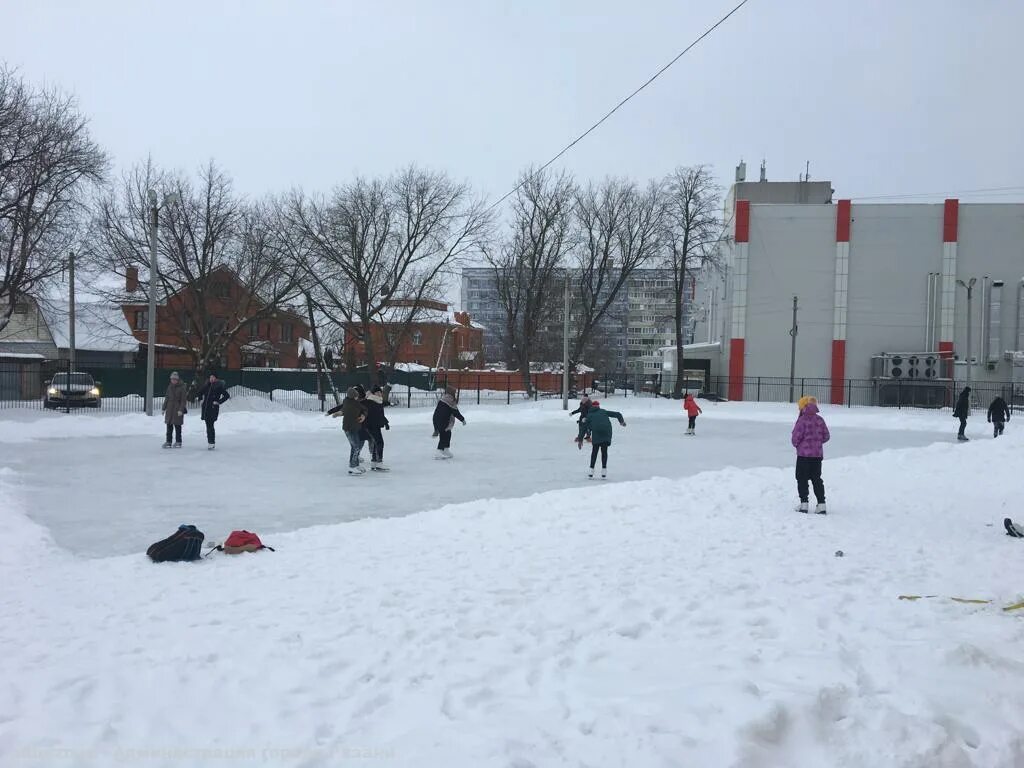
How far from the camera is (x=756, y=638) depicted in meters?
5.24

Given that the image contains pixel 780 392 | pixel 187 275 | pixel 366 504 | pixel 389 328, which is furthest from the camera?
pixel 780 392

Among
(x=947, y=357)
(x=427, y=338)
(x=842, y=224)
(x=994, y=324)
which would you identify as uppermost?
(x=842, y=224)

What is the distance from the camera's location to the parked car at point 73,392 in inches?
1238

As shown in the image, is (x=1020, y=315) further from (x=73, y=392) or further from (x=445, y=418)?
(x=73, y=392)

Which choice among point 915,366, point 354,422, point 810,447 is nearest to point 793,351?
point 915,366

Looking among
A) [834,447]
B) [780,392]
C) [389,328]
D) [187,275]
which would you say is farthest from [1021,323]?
[187,275]

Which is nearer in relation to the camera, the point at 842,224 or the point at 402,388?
the point at 842,224

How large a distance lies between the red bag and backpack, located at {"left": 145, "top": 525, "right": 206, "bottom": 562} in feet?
1.02

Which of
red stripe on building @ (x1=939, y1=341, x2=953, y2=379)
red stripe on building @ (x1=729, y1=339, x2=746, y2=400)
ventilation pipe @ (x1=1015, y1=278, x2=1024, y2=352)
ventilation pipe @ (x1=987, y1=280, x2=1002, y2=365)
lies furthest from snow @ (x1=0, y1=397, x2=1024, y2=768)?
ventilation pipe @ (x1=1015, y1=278, x2=1024, y2=352)

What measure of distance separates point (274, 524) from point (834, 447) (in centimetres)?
1759

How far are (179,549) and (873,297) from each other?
157 ft

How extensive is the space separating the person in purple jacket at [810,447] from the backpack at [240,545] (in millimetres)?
7055

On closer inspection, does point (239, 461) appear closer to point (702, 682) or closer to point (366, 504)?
point (366, 504)

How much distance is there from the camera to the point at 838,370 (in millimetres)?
47969
